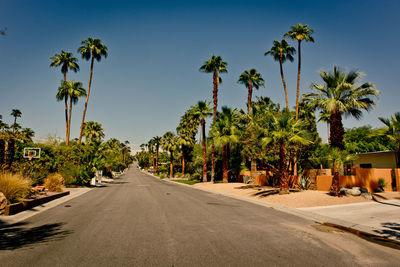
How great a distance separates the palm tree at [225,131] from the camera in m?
31.6

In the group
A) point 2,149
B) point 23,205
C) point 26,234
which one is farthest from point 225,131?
point 26,234

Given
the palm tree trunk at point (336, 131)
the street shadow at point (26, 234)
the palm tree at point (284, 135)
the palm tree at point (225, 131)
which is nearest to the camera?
the street shadow at point (26, 234)

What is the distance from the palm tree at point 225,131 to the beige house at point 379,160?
13.7 meters

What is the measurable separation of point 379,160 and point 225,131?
57.6 feet

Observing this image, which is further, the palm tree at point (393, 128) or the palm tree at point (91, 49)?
the palm tree at point (91, 49)

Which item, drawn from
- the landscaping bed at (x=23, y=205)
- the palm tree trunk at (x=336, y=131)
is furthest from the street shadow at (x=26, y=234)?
the palm tree trunk at (x=336, y=131)

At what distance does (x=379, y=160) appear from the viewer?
2820 centimetres

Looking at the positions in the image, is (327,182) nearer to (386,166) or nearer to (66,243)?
(386,166)

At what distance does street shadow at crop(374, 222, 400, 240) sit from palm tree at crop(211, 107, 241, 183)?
2265 cm

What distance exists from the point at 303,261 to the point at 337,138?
13243mm

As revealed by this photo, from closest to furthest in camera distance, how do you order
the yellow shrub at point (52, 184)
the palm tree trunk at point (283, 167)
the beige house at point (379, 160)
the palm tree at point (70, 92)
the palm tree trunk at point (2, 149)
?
the palm tree trunk at point (2, 149) → the palm tree trunk at point (283, 167) → the yellow shrub at point (52, 184) → the beige house at point (379, 160) → the palm tree at point (70, 92)

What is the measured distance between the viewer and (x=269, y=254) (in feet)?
18.3

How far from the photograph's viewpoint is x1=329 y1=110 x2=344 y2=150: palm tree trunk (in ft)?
53.6

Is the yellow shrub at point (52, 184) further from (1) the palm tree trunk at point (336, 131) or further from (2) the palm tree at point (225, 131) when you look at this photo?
(1) the palm tree trunk at point (336, 131)
